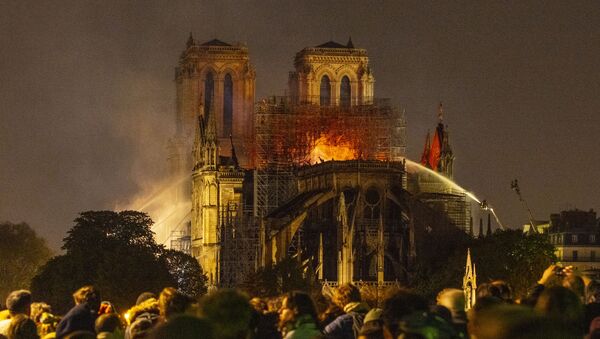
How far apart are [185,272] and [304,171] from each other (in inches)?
467

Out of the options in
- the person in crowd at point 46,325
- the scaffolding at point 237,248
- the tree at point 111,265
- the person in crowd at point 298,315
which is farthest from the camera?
the scaffolding at point 237,248

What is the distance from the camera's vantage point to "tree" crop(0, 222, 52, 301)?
125438 millimetres

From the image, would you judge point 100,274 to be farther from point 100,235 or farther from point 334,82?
point 334,82

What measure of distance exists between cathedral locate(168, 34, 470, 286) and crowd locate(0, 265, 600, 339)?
3023 inches

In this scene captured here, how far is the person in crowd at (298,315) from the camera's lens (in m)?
17.7

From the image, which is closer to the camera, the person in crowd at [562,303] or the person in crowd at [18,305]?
the person in crowd at [562,303]

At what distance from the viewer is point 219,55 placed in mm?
138875

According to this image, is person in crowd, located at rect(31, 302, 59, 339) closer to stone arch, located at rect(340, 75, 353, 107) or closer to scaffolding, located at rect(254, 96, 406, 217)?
scaffolding, located at rect(254, 96, 406, 217)

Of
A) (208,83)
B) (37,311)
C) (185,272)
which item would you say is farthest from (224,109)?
(37,311)

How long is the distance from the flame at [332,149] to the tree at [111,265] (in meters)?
19.0

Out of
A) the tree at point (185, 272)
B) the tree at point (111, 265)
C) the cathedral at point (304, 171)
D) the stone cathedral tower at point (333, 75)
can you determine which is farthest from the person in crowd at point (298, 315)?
the stone cathedral tower at point (333, 75)

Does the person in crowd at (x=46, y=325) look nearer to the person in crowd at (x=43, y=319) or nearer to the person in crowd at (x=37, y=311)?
the person in crowd at (x=43, y=319)

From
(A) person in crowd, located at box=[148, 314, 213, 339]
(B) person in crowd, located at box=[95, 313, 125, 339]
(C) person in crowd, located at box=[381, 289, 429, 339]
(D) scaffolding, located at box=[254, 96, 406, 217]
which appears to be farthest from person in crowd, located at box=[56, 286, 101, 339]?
(D) scaffolding, located at box=[254, 96, 406, 217]

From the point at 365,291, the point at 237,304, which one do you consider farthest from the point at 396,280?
the point at 237,304
